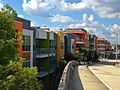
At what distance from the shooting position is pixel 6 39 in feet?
33.4

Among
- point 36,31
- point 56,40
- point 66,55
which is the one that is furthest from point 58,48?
point 36,31

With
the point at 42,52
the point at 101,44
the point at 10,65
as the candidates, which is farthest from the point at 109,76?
the point at 101,44

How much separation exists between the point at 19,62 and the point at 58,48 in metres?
55.8

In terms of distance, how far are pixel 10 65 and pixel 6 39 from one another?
811mm

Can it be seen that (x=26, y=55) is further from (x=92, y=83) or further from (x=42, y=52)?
(x=42, y=52)

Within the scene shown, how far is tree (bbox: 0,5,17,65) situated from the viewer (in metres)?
10.0

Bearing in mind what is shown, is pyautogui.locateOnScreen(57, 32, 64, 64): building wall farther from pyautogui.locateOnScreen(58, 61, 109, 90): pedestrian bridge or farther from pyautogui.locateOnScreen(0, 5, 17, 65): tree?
pyautogui.locateOnScreen(0, 5, 17, 65): tree

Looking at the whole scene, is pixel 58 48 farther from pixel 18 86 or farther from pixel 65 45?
pixel 18 86

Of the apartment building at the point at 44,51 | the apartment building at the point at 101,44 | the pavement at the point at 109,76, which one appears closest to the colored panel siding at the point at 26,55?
the apartment building at the point at 44,51

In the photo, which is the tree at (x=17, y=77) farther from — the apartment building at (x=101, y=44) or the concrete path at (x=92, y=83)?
the apartment building at (x=101, y=44)

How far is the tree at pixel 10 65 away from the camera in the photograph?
999cm

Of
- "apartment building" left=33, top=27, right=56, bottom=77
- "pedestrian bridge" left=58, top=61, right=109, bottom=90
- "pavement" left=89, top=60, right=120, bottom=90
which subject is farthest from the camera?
"apartment building" left=33, top=27, right=56, bottom=77

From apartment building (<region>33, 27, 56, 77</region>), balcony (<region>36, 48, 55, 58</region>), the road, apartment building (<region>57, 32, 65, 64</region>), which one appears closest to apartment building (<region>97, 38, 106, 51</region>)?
apartment building (<region>57, 32, 65, 64</region>)

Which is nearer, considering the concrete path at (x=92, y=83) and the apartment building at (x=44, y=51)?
the concrete path at (x=92, y=83)
